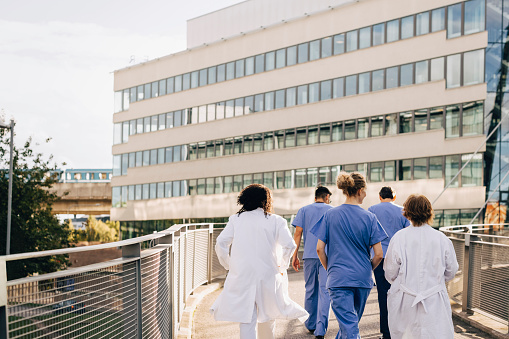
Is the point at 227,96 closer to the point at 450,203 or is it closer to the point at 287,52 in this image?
the point at 287,52

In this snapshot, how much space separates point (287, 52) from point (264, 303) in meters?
43.5

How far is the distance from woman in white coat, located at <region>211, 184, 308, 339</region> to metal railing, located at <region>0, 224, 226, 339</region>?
699 millimetres

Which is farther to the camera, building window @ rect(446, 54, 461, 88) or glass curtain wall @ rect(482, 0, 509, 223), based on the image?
building window @ rect(446, 54, 461, 88)

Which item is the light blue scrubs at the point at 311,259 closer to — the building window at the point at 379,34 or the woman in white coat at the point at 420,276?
the woman in white coat at the point at 420,276

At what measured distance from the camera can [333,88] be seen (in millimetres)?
46219

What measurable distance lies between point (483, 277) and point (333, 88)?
119 ft

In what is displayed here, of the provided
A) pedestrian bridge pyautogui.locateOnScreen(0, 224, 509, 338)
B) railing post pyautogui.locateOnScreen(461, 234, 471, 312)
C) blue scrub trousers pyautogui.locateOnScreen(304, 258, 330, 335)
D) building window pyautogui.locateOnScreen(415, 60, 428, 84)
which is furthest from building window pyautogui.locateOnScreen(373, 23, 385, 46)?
blue scrub trousers pyautogui.locateOnScreen(304, 258, 330, 335)

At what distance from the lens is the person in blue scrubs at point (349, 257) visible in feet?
22.2

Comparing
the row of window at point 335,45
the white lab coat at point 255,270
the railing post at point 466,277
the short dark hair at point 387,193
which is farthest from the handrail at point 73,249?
the row of window at point 335,45

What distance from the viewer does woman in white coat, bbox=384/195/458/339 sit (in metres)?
6.40

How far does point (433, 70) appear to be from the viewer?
134 feet

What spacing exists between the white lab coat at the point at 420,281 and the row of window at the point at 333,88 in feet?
113

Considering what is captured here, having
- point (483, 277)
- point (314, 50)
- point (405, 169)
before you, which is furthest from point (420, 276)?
point (314, 50)

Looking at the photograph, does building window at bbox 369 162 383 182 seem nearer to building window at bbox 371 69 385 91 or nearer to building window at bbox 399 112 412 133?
building window at bbox 399 112 412 133
